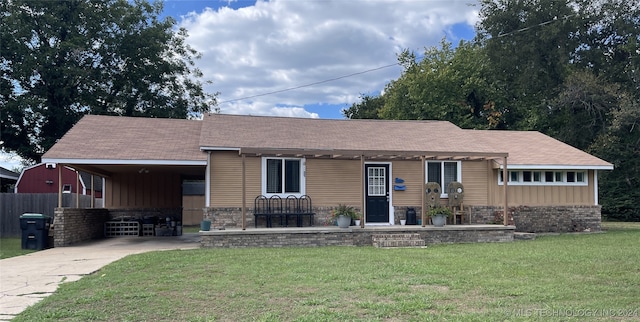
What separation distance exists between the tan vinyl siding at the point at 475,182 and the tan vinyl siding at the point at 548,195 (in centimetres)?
37

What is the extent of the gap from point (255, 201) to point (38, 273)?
20.0 feet

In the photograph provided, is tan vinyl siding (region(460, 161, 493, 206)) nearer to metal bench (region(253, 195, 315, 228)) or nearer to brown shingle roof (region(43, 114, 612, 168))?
brown shingle roof (region(43, 114, 612, 168))

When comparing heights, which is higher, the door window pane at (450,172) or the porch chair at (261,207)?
the door window pane at (450,172)

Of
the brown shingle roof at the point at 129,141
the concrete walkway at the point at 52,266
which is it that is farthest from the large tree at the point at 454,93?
the concrete walkway at the point at 52,266

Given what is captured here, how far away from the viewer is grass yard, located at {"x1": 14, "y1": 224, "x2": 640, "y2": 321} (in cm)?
551

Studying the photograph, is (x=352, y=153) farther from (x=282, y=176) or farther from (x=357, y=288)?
(x=357, y=288)

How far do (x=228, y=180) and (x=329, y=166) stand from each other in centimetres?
289

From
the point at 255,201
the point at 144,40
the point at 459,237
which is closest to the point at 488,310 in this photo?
the point at 459,237

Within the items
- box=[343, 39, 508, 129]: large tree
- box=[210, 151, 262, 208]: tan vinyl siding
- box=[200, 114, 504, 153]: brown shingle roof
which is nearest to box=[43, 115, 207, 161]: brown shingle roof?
box=[210, 151, 262, 208]: tan vinyl siding

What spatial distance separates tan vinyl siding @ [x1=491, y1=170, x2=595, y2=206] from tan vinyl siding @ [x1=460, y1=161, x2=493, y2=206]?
1.23 ft

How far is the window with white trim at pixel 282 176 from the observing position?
46.2 ft

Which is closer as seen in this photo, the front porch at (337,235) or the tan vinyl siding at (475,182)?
the front porch at (337,235)

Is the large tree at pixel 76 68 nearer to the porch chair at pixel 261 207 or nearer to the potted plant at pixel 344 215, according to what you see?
the porch chair at pixel 261 207

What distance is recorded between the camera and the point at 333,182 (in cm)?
1449
